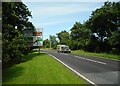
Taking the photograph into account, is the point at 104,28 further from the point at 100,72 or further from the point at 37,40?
the point at 100,72

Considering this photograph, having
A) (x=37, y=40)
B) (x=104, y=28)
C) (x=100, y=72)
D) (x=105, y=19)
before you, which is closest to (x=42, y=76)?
(x=100, y=72)

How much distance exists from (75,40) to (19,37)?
5991cm

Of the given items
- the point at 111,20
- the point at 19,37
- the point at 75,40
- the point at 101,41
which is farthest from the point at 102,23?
the point at 19,37

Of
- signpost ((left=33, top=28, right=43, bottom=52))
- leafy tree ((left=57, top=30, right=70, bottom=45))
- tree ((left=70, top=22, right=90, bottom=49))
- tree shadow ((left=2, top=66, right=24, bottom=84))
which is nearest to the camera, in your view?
tree shadow ((left=2, top=66, right=24, bottom=84))

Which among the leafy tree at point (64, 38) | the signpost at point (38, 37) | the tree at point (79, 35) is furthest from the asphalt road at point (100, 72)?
the leafy tree at point (64, 38)

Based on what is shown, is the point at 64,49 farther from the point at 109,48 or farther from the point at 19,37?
the point at 19,37

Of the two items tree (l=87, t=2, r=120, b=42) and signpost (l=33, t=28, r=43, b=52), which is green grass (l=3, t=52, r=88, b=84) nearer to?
signpost (l=33, t=28, r=43, b=52)

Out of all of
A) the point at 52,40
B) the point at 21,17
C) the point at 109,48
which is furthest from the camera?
the point at 52,40

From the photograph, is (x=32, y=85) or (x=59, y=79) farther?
(x=59, y=79)

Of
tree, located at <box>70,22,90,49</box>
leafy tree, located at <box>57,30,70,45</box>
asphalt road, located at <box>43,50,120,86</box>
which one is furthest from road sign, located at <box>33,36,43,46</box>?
leafy tree, located at <box>57,30,70,45</box>

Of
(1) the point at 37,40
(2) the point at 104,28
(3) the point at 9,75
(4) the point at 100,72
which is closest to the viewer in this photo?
(3) the point at 9,75

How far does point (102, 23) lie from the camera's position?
61.8m

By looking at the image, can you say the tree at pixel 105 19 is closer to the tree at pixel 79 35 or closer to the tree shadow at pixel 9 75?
the tree at pixel 79 35

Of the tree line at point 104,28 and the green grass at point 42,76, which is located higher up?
the tree line at point 104,28
